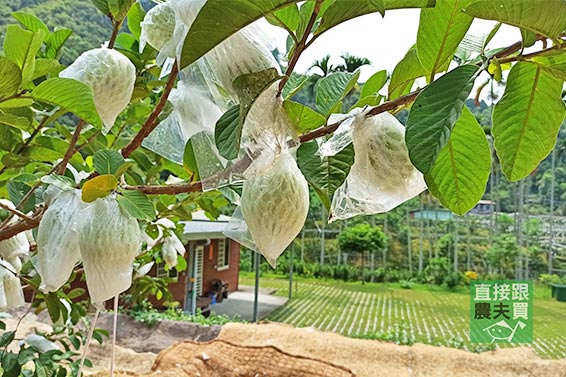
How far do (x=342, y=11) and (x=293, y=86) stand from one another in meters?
0.07

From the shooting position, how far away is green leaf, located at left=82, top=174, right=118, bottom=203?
0.29 meters

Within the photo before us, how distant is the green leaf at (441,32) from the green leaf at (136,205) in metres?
0.18

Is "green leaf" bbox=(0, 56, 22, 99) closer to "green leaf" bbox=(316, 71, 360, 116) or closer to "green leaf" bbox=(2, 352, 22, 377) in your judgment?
"green leaf" bbox=(316, 71, 360, 116)

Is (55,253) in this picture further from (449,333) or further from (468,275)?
(468,275)

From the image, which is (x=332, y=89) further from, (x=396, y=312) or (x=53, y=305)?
(x=396, y=312)

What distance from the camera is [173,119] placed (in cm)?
37

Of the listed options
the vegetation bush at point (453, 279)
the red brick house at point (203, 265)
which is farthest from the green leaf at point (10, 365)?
the vegetation bush at point (453, 279)

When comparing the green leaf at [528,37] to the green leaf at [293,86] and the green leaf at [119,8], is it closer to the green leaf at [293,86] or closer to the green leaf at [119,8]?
the green leaf at [293,86]

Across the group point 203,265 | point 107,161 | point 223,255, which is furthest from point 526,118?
point 223,255

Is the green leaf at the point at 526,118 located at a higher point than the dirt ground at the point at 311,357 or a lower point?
higher

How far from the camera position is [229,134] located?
0.66 ft

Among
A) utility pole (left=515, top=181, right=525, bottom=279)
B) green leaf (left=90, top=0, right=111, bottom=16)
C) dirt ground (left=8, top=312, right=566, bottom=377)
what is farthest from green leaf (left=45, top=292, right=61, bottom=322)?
utility pole (left=515, top=181, right=525, bottom=279)

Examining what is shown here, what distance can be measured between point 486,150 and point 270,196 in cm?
10

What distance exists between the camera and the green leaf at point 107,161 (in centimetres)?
32
